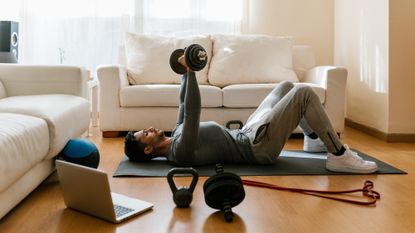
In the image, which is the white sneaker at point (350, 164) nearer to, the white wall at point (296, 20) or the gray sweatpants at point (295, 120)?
the gray sweatpants at point (295, 120)

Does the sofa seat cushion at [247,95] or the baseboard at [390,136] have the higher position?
the sofa seat cushion at [247,95]

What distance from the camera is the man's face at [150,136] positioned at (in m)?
2.52

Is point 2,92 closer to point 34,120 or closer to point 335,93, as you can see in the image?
point 34,120

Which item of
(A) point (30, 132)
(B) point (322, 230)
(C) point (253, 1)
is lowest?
(B) point (322, 230)

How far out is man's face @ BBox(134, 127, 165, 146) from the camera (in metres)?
2.52

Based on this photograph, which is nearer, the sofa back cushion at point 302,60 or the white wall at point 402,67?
the white wall at point 402,67

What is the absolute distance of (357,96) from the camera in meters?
4.31

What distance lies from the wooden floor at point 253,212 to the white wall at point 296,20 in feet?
9.04

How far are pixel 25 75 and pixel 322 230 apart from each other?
6.84ft

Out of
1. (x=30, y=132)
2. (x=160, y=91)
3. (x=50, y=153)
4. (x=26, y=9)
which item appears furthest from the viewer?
(x=26, y=9)

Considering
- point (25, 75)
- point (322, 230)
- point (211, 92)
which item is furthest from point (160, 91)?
point (322, 230)

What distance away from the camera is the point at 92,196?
1703 mm

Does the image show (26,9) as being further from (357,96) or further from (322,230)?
(322,230)

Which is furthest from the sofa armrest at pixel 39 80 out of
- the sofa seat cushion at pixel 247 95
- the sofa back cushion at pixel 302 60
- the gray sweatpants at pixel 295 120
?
the sofa back cushion at pixel 302 60
